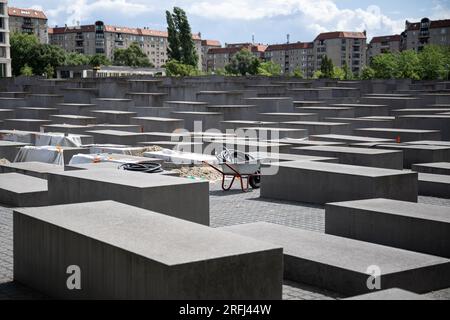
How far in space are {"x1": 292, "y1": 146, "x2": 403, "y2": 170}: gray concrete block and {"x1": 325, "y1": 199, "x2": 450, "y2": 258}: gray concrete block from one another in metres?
5.76

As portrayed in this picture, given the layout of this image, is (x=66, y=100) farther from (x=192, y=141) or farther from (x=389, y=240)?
(x=389, y=240)

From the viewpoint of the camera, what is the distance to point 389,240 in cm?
1002

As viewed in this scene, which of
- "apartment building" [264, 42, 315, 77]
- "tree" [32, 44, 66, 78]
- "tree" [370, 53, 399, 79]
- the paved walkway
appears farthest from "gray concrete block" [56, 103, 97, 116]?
"apartment building" [264, 42, 315, 77]

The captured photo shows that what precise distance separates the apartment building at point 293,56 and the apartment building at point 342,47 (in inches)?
133

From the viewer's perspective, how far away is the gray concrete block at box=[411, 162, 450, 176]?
1725 centimetres

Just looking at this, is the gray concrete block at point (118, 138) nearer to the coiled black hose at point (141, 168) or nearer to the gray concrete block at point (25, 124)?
the gray concrete block at point (25, 124)

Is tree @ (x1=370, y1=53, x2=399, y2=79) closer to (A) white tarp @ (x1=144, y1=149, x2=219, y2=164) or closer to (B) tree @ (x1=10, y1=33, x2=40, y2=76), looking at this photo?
(B) tree @ (x1=10, y1=33, x2=40, y2=76)

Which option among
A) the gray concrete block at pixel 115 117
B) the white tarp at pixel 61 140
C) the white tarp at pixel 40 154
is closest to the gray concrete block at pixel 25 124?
the gray concrete block at pixel 115 117

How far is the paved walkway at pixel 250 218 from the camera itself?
25.4ft

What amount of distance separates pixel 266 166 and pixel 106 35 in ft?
532

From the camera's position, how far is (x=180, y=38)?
91.1 metres

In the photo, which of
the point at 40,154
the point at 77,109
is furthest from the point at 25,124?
the point at 40,154

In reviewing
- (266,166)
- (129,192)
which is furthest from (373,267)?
(266,166)

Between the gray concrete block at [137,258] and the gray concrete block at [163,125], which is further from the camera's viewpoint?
the gray concrete block at [163,125]
